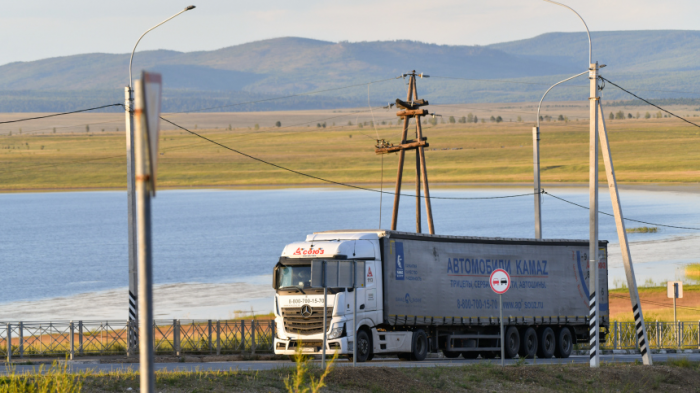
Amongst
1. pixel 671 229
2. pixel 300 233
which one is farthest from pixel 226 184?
pixel 671 229

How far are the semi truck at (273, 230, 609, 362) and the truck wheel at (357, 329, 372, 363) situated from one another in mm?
29

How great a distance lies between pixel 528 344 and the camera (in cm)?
2891

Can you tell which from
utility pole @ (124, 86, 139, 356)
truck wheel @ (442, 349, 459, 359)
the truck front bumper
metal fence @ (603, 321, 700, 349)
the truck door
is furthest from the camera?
metal fence @ (603, 321, 700, 349)

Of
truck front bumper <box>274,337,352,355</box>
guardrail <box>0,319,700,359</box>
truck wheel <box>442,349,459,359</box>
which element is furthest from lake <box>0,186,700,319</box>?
truck front bumper <box>274,337,352,355</box>

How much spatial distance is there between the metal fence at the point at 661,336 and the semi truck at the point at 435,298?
369 centimetres

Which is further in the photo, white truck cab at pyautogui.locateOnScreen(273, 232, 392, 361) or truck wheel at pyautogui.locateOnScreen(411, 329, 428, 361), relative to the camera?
truck wheel at pyautogui.locateOnScreen(411, 329, 428, 361)

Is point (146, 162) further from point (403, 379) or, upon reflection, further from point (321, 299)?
point (321, 299)

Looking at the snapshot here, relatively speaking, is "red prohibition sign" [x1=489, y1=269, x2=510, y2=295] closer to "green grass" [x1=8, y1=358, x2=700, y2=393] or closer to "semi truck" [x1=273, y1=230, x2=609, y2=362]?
"green grass" [x1=8, y1=358, x2=700, y2=393]

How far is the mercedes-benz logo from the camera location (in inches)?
939

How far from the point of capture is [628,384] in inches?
829

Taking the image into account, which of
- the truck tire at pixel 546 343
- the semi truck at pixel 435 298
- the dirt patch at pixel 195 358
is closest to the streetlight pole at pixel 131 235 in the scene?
the dirt patch at pixel 195 358

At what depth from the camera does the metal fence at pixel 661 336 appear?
34531mm

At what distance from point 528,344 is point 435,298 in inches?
167

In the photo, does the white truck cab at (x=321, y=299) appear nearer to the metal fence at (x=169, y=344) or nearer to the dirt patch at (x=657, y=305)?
the metal fence at (x=169, y=344)
